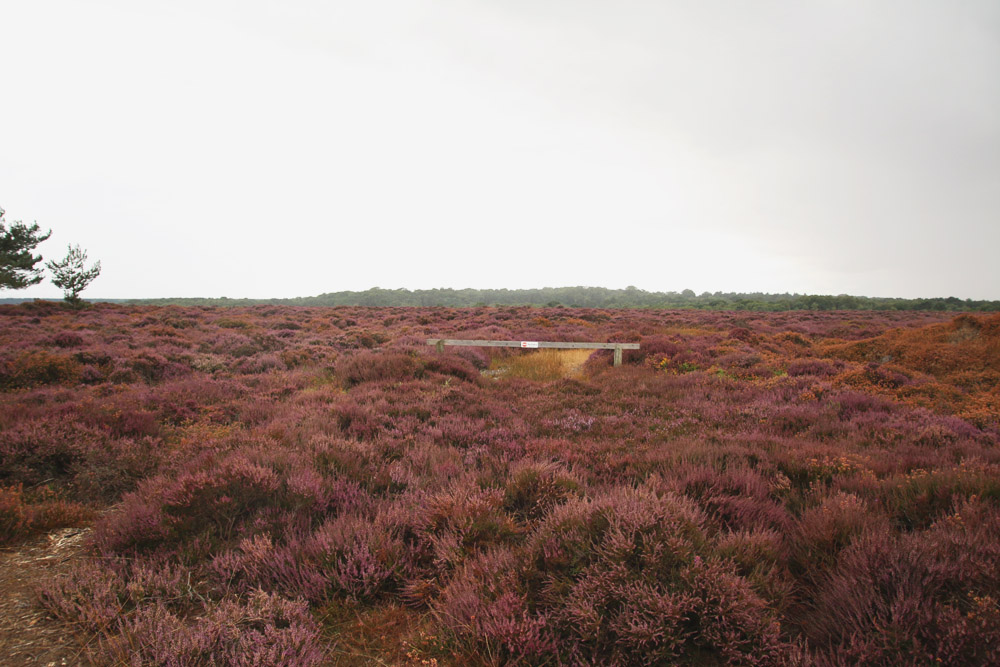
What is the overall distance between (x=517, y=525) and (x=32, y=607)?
3.25 m

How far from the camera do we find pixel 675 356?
12.1m

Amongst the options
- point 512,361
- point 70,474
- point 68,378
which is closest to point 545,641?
point 70,474

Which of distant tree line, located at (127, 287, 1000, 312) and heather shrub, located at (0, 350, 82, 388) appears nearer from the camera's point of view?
heather shrub, located at (0, 350, 82, 388)

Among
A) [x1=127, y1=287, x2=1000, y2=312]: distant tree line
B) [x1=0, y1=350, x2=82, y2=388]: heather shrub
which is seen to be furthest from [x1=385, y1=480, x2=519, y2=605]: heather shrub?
[x1=127, y1=287, x2=1000, y2=312]: distant tree line

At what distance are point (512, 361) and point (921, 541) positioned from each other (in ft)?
35.2

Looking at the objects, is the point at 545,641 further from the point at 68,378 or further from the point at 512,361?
the point at 68,378

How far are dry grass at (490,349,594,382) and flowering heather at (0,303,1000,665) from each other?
3.54 metres

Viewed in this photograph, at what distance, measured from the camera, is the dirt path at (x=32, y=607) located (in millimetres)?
2217

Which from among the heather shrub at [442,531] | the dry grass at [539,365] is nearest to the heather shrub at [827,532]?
the heather shrub at [442,531]

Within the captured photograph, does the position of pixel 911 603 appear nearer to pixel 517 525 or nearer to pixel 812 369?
pixel 517 525

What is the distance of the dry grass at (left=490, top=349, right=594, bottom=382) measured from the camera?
11.2 metres

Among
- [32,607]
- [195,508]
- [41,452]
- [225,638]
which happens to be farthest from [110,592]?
[41,452]

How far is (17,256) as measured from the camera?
28.5 meters

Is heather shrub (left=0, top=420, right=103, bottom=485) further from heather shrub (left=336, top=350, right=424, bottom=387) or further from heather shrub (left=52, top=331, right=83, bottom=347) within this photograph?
heather shrub (left=52, top=331, right=83, bottom=347)
